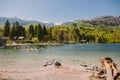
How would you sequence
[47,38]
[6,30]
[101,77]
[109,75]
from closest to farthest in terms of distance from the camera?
1. [109,75]
2. [101,77]
3. [6,30]
4. [47,38]

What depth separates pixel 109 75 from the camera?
66.4 feet

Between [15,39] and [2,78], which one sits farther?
[15,39]

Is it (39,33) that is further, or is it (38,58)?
(39,33)

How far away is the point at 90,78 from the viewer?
24.9 meters

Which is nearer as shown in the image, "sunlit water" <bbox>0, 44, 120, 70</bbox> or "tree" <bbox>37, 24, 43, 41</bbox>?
"sunlit water" <bbox>0, 44, 120, 70</bbox>

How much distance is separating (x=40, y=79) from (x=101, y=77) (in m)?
5.59

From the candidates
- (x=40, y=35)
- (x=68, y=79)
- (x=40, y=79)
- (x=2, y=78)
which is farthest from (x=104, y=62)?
(x=40, y=35)

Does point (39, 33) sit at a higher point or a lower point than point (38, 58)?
higher

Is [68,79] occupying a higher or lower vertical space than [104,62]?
lower

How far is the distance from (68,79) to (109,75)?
510cm

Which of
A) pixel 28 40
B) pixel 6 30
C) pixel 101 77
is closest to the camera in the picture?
pixel 101 77

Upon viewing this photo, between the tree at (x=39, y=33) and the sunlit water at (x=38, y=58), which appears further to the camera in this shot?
the tree at (x=39, y=33)

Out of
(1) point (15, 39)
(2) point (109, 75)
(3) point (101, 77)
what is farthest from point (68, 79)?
(1) point (15, 39)

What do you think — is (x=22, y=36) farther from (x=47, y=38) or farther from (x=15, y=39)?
(x=47, y=38)
